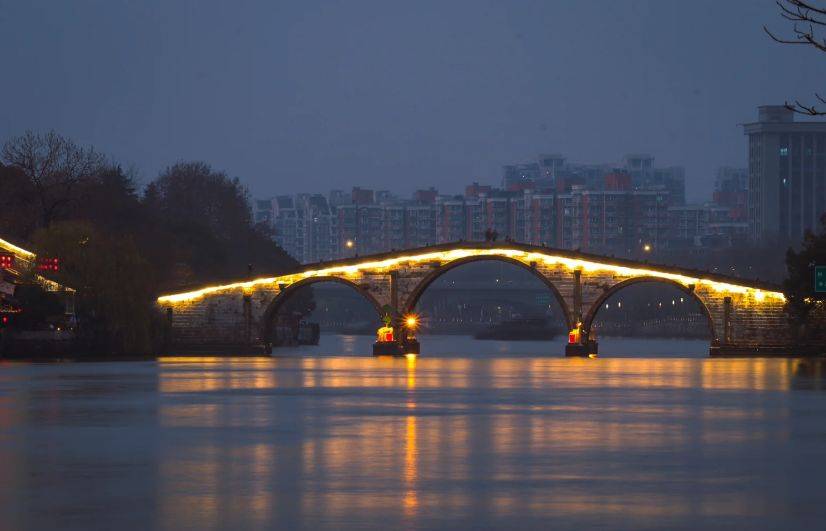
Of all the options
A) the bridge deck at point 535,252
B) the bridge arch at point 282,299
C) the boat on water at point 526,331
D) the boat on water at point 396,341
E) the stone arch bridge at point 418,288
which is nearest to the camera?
the bridge deck at point 535,252

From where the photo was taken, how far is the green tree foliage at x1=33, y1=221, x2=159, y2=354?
2790 inches

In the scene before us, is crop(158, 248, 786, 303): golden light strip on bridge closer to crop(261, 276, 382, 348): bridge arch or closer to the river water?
crop(261, 276, 382, 348): bridge arch

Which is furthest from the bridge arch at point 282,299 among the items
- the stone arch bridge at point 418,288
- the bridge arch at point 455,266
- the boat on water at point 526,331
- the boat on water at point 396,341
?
the boat on water at point 526,331

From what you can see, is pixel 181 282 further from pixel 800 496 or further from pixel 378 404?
pixel 800 496

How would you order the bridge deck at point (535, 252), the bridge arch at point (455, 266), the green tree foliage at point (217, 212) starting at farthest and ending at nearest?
the green tree foliage at point (217, 212), the bridge arch at point (455, 266), the bridge deck at point (535, 252)

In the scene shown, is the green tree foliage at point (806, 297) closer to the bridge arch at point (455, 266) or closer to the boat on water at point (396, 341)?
the bridge arch at point (455, 266)

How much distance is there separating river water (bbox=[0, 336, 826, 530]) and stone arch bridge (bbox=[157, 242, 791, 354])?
38.4m

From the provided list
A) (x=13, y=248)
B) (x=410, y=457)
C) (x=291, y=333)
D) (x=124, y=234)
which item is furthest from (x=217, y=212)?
(x=410, y=457)

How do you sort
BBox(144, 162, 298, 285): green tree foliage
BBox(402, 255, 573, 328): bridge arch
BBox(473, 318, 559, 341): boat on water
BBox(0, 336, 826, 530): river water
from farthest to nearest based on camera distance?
BBox(473, 318, 559, 341): boat on water < BBox(144, 162, 298, 285): green tree foliage < BBox(402, 255, 573, 328): bridge arch < BBox(0, 336, 826, 530): river water

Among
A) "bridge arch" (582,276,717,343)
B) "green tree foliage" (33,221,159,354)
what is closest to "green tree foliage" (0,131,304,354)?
"green tree foliage" (33,221,159,354)

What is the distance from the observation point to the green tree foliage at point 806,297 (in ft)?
247

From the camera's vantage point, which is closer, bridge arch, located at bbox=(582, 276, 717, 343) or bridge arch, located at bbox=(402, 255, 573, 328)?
bridge arch, located at bbox=(582, 276, 717, 343)

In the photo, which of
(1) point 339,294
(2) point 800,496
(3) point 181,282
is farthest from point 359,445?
(1) point 339,294

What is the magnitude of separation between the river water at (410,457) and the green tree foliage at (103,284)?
27.6m
